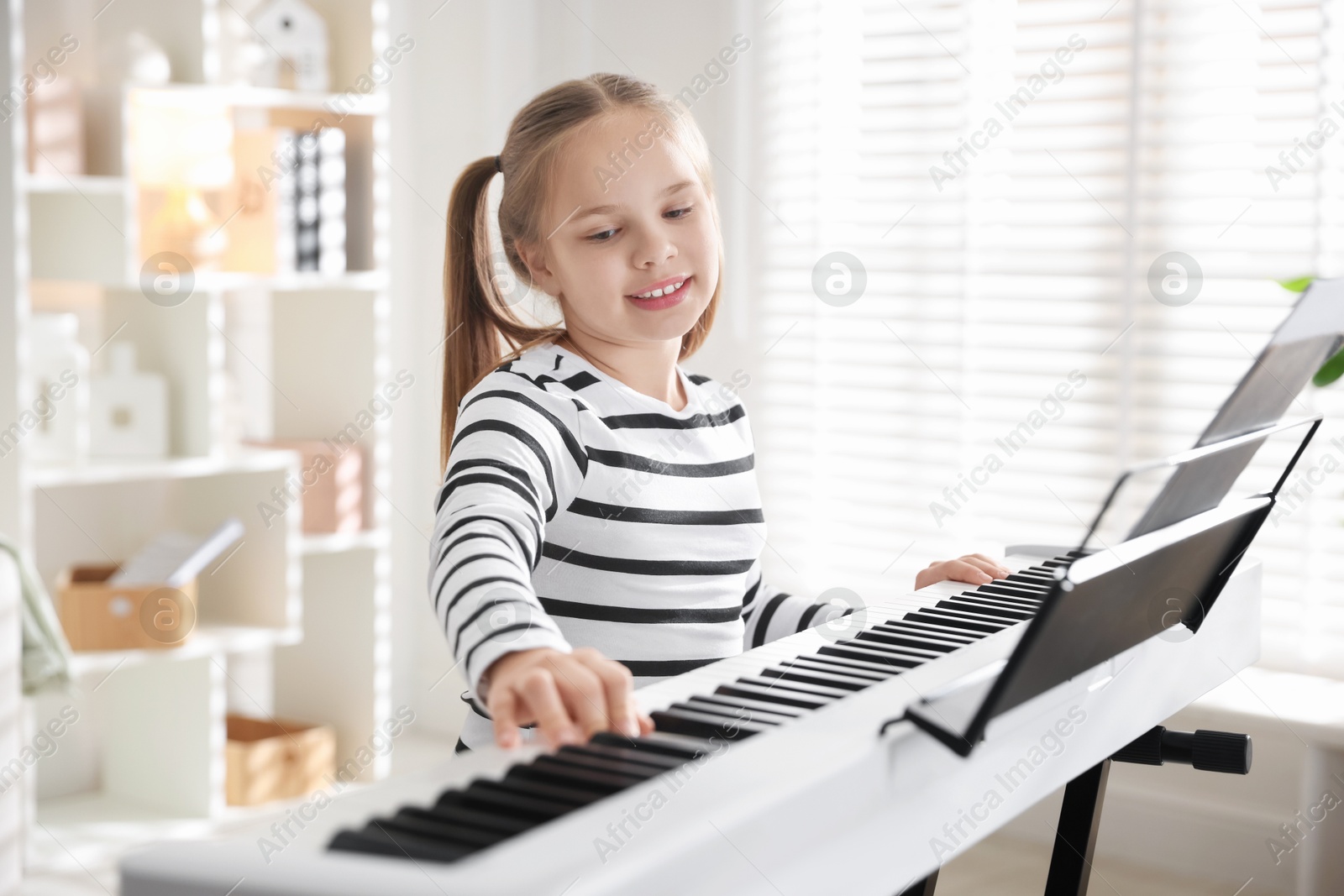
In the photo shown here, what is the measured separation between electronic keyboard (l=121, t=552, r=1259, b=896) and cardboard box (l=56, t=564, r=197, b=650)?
1.77 meters

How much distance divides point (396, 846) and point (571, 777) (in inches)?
4.3

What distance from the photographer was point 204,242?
97.1 inches

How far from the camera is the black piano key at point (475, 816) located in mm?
560

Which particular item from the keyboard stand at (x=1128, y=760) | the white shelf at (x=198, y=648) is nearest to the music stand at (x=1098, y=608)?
the keyboard stand at (x=1128, y=760)

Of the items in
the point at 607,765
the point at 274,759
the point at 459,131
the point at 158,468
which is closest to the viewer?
the point at 607,765

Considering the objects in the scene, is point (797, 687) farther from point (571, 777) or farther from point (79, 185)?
point (79, 185)

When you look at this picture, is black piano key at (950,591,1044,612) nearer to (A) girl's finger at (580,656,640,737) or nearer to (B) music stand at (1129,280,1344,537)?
(B) music stand at (1129,280,1344,537)

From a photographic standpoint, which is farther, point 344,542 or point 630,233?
point 344,542

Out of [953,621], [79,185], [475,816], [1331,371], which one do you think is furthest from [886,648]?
[79,185]

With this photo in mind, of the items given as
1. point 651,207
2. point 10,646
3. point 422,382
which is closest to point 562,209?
point 651,207

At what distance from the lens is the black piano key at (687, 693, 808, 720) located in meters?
0.76

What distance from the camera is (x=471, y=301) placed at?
1359 millimetres

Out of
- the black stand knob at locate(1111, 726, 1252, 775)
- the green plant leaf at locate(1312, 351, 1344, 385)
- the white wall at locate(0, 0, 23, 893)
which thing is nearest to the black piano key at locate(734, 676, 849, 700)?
the black stand knob at locate(1111, 726, 1252, 775)

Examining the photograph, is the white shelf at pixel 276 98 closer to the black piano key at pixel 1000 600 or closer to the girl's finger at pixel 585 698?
the black piano key at pixel 1000 600
